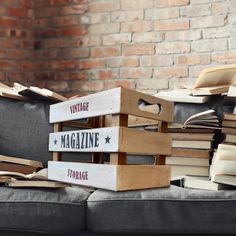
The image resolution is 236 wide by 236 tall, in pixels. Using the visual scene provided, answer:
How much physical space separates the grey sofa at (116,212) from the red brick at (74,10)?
186 cm

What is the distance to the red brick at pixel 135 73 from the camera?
3119mm

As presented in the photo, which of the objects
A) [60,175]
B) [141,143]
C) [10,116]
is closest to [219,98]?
[141,143]

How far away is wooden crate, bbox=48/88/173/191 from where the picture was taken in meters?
1.56

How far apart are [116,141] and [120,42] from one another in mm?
1736

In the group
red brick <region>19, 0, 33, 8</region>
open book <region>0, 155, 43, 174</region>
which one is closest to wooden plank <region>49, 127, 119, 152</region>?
open book <region>0, 155, 43, 174</region>

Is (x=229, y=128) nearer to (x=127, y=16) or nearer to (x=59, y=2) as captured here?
(x=127, y=16)

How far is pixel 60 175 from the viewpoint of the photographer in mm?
1776

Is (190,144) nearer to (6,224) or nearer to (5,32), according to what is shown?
(6,224)

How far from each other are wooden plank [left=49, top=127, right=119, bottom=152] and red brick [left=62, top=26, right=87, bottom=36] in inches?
62.2

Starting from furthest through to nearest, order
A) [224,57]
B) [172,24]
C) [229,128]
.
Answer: [172,24], [224,57], [229,128]

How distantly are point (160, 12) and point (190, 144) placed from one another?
4.13 ft

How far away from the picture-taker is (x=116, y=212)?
158cm

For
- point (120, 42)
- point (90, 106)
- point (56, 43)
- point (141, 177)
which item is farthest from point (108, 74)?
point (141, 177)

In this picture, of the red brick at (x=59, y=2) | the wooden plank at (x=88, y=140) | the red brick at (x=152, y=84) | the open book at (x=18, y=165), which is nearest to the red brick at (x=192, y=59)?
the red brick at (x=152, y=84)
